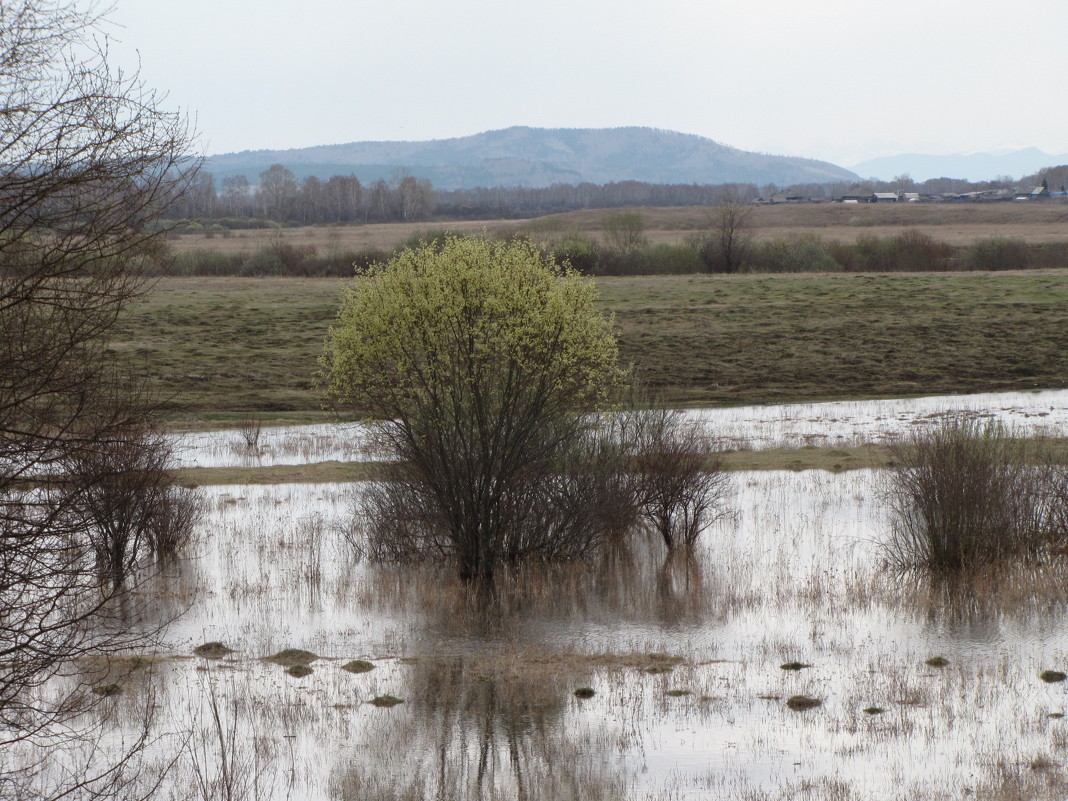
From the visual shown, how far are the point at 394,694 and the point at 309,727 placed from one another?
1.49 meters

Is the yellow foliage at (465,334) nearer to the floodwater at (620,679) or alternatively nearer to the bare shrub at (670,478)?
the floodwater at (620,679)

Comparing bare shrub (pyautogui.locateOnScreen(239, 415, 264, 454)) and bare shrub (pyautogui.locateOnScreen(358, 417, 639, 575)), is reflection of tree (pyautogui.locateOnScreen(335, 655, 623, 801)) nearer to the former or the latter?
bare shrub (pyautogui.locateOnScreen(358, 417, 639, 575))

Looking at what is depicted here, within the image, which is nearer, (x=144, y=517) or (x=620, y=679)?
(x=620, y=679)

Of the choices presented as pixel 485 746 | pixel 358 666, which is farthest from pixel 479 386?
pixel 485 746

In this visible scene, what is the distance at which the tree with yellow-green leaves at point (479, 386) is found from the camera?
17547 mm

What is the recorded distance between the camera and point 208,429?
39.4m

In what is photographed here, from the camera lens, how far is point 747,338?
175ft

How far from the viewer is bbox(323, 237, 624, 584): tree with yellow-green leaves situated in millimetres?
17547

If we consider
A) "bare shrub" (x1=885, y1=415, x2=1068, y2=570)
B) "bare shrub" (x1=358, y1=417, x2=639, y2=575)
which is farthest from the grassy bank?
"bare shrub" (x1=885, y1=415, x2=1068, y2=570)

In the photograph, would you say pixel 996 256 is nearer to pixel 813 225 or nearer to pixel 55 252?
pixel 813 225

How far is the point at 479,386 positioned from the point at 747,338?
37.3 meters

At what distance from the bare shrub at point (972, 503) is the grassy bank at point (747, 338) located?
25127 mm

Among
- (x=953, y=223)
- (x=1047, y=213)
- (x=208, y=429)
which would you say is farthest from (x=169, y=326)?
(x=1047, y=213)

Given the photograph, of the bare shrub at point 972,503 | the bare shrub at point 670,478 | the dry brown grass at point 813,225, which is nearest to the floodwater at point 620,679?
the bare shrub at point 670,478
